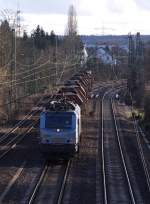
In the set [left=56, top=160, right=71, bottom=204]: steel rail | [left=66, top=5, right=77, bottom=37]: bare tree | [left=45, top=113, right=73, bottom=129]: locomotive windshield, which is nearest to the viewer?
[left=56, top=160, right=71, bottom=204]: steel rail

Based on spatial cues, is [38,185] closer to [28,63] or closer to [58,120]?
[58,120]

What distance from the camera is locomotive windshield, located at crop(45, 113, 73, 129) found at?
25484 millimetres

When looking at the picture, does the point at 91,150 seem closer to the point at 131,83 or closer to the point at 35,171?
the point at 35,171

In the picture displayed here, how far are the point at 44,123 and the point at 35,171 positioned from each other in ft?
7.43

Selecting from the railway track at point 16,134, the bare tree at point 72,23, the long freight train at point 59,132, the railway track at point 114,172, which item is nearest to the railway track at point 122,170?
the railway track at point 114,172

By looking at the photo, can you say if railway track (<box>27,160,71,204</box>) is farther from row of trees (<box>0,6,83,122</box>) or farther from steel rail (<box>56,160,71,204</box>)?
row of trees (<box>0,6,83,122</box>)

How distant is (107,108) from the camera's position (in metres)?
60.8

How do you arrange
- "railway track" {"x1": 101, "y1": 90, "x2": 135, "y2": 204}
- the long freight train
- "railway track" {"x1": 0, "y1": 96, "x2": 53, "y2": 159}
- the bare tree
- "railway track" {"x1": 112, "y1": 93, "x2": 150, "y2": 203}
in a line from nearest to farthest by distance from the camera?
"railway track" {"x1": 101, "y1": 90, "x2": 135, "y2": 204} < "railway track" {"x1": 112, "y1": 93, "x2": 150, "y2": 203} < the long freight train < "railway track" {"x1": 0, "y1": 96, "x2": 53, "y2": 159} < the bare tree

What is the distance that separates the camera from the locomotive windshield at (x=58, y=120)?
2548 cm

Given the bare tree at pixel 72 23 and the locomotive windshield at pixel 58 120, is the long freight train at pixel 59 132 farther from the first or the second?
the bare tree at pixel 72 23

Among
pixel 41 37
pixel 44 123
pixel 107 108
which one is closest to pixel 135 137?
pixel 44 123

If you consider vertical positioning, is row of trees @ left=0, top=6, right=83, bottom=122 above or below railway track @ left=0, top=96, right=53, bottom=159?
above

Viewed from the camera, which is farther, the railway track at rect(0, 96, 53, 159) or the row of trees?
the row of trees

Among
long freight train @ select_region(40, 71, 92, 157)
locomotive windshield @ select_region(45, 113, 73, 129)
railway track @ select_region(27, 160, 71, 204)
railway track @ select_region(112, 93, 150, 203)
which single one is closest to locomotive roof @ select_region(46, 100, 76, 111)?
long freight train @ select_region(40, 71, 92, 157)
